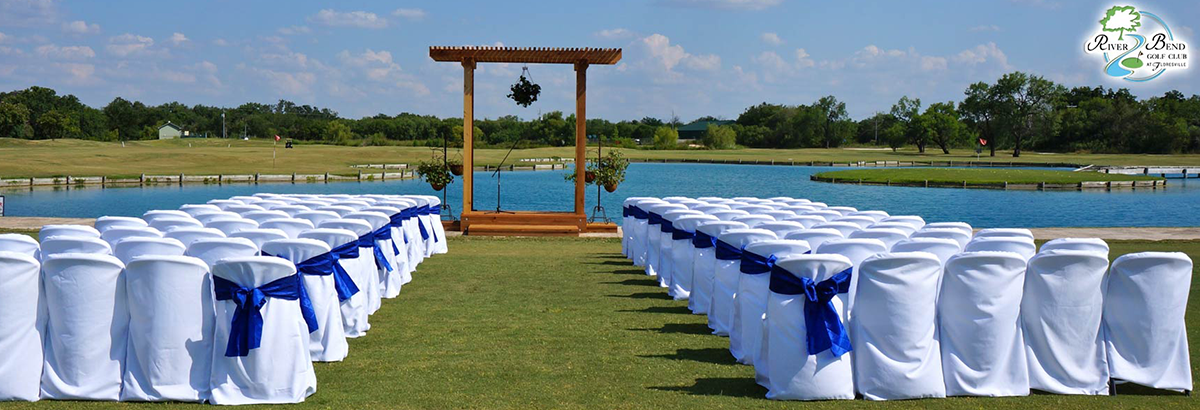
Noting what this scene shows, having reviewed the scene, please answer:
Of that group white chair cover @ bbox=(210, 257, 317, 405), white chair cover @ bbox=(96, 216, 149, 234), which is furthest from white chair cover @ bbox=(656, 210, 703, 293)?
white chair cover @ bbox=(210, 257, 317, 405)

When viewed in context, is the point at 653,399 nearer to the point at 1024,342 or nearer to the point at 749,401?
the point at 749,401

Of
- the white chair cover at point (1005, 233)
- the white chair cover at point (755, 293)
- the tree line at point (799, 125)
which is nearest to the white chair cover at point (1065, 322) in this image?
the white chair cover at point (755, 293)

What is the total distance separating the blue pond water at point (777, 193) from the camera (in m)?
34.9

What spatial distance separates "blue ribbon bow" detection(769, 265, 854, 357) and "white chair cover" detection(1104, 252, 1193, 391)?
1.67 metres

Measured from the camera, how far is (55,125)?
9000cm

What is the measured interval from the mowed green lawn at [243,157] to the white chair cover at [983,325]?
114ft

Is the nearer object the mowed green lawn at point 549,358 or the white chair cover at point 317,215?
the mowed green lawn at point 549,358

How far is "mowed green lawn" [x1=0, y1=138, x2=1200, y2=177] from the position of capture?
5778 cm

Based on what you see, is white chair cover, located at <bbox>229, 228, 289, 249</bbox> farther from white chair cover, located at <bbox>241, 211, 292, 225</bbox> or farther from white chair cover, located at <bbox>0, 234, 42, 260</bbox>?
white chair cover, located at <bbox>241, 211, 292, 225</bbox>

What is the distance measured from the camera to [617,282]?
39.8 feet

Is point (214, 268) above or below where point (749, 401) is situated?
above

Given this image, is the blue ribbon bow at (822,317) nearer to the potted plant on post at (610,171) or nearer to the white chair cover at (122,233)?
the white chair cover at (122,233)

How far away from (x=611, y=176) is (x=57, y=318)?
14.9m

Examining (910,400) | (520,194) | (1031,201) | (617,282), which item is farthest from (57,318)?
(1031,201)
